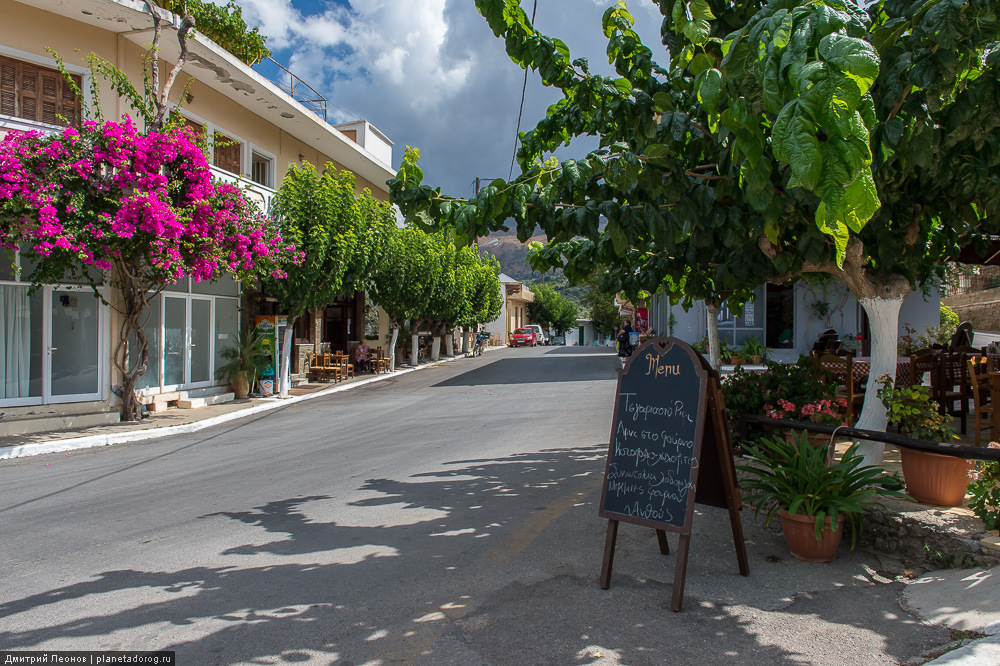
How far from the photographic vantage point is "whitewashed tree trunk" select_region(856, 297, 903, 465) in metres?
5.25

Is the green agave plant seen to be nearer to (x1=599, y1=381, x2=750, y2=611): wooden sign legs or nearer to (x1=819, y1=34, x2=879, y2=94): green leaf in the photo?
(x1=599, y1=381, x2=750, y2=611): wooden sign legs

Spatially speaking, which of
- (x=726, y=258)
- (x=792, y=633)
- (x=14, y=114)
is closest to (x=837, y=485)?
(x=792, y=633)

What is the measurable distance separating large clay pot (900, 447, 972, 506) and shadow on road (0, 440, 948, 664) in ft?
5.06

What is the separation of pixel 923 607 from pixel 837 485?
36.3 inches

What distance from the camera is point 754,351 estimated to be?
18.0 m

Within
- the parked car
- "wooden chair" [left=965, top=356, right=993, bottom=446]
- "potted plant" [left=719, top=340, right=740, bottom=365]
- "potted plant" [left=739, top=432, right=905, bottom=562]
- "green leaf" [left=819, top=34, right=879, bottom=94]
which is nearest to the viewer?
"green leaf" [left=819, top=34, right=879, bottom=94]

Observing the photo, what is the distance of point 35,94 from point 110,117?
1.21 m

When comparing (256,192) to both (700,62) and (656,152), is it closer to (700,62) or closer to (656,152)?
(656,152)

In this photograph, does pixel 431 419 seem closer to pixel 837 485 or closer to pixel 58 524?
pixel 58 524

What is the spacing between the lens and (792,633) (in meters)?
3.38

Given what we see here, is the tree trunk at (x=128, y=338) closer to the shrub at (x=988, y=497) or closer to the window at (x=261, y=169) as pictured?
the window at (x=261, y=169)

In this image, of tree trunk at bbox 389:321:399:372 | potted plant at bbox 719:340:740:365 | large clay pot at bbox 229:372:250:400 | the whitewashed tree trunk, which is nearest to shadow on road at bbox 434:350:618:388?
tree trunk at bbox 389:321:399:372

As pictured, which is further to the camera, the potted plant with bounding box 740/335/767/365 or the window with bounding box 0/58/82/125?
the potted plant with bounding box 740/335/767/365

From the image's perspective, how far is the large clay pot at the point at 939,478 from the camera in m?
4.48
